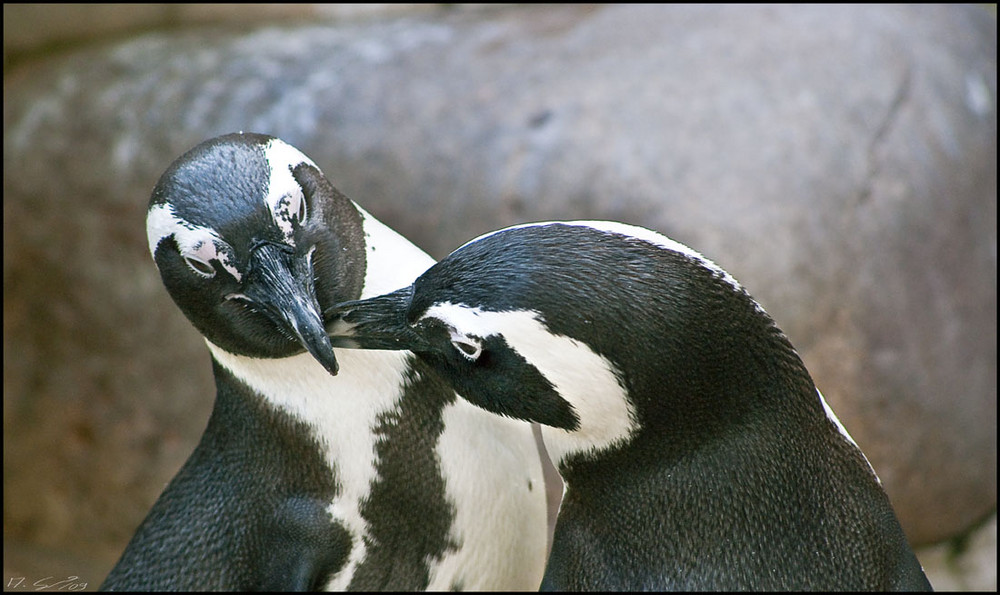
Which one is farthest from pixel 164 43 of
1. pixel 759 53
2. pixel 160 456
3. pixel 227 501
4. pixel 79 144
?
pixel 227 501

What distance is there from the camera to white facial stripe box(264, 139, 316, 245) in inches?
38.4

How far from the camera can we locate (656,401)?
87cm

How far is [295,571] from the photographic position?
1155 millimetres

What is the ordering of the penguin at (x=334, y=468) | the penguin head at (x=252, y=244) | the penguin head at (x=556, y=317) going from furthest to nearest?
the penguin at (x=334, y=468)
the penguin head at (x=252, y=244)
the penguin head at (x=556, y=317)

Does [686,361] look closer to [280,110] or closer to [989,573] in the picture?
[280,110]


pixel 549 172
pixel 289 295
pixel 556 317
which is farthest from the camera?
pixel 549 172

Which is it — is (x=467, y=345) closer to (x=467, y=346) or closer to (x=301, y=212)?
(x=467, y=346)

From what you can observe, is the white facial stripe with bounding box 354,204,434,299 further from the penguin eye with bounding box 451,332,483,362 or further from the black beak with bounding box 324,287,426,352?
the penguin eye with bounding box 451,332,483,362

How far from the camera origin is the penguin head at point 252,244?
96 centimetres

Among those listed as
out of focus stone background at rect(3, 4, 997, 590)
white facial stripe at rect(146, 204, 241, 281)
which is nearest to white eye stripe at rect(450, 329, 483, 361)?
white facial stripe at rect(146, 204, 241, 281)

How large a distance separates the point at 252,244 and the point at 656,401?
1.28ft

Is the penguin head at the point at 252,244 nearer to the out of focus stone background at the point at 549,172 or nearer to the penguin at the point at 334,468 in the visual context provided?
the penguin at the point at 334,468

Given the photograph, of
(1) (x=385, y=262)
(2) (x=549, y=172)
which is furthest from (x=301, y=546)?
(2) (x=549, y=172)

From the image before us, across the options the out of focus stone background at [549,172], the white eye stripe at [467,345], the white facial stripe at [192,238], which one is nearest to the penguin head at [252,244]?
the white facial stripe at [192,238]
